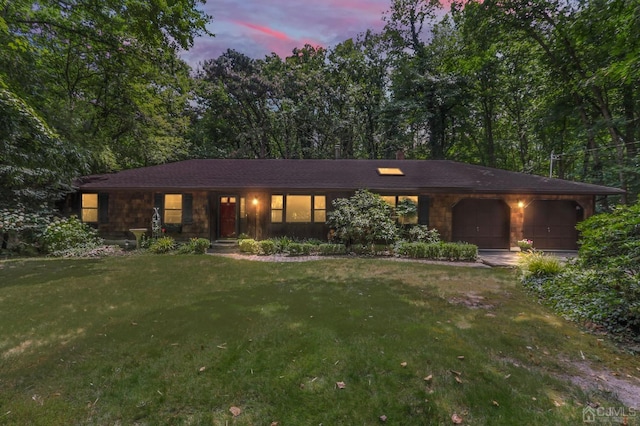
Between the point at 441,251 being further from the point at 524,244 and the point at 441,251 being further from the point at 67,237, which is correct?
the point at 67,237

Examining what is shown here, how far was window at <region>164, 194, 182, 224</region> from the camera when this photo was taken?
12.8 metres

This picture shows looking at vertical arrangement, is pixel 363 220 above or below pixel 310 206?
below

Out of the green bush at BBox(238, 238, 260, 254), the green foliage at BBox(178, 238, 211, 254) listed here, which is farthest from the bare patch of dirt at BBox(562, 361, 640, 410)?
the green foliage at BBox(178, 238, 211, 254)

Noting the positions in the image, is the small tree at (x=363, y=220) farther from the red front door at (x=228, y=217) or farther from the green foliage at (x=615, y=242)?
the green foliage at (x=615, y=242)

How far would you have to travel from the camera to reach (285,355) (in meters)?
3.54

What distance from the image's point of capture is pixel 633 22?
7.10m

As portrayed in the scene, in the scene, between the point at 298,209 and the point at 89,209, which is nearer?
the point at 89,209

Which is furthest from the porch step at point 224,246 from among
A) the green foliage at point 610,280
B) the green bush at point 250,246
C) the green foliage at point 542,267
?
the green foliage at point 610,280

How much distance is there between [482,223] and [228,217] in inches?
464

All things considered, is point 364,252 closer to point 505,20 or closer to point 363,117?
point 505,20

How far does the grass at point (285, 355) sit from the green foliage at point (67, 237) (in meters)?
4.76

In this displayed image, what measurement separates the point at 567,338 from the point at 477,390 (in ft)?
7.94

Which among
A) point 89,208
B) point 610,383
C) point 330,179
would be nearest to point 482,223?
point 330,179

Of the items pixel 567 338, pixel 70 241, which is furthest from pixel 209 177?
pixel 567 338
